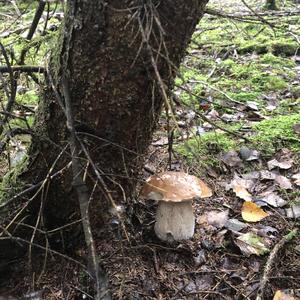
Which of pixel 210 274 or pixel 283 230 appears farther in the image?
pixel 283 230

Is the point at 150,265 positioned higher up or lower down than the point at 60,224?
lower down

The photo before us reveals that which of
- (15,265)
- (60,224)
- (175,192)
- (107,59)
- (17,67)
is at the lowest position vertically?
(15,265)

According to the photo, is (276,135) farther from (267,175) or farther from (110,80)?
(110,80)

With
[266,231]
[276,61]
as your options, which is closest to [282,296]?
[266,231]

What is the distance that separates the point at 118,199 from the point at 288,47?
4955 millimetres

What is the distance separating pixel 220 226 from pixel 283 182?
0.76 meters

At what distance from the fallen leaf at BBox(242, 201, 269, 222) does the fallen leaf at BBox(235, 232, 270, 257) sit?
18 centimetres

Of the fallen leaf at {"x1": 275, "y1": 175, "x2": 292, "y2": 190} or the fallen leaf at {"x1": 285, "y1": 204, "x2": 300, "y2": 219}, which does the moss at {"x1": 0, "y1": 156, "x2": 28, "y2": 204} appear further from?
the fallen leaf at {"x1": 275, "y1": 175, "x2": 292, "y2": 190}

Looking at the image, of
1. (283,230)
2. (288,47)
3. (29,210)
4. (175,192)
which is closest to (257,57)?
(288,47)

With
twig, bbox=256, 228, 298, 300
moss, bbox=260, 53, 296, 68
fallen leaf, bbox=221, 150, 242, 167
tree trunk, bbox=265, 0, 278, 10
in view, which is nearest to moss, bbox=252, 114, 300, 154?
fallen leaf, bbox=221, 150, 242, 167

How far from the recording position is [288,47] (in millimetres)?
6348

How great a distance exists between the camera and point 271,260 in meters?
2.33

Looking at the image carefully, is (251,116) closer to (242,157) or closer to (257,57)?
(242,157)

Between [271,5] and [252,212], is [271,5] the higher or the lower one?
the higher one
